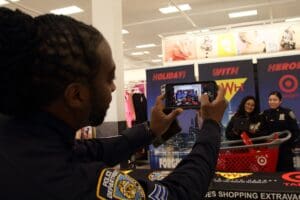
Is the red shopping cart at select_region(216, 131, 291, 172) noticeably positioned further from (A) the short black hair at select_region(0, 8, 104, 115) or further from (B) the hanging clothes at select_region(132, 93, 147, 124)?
(B) the hanging clothes at select_region(132, 93, 147, 124)

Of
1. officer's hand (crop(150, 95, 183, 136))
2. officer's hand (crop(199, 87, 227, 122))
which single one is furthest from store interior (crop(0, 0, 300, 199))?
officer's hand (crop(199, 87, 227, 122))

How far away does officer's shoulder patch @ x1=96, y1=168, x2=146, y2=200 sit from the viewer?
77 centimetres

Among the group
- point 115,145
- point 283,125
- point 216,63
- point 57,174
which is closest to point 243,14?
point 216,63

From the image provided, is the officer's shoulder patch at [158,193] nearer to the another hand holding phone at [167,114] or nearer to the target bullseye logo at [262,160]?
the another hand holding phone at [167,114]

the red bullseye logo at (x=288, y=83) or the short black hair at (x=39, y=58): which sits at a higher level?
the red bullseye logo at (x=288, y=83)

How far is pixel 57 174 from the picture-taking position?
75 cm

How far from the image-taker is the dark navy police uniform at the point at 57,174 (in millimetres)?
734

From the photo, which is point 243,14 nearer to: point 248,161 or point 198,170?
point 248,161

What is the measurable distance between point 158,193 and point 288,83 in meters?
4.24

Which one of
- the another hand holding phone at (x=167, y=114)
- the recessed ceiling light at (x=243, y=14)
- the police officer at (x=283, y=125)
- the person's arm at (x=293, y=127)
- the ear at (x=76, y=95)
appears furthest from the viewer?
the recessed ceiling light at (x=243, y=14)

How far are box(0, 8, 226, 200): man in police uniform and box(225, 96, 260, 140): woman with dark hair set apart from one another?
2.82 m

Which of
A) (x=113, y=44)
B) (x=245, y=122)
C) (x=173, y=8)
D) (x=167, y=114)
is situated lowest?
(x=245, y=122)

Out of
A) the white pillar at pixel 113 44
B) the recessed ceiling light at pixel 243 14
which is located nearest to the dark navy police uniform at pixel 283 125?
the white pillar at pixel 113 44

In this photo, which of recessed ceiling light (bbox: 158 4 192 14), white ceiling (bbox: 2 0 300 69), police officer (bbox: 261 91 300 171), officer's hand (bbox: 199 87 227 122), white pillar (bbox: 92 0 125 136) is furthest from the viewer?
recessed ceiling light (bbox: 158 4 192 14)
